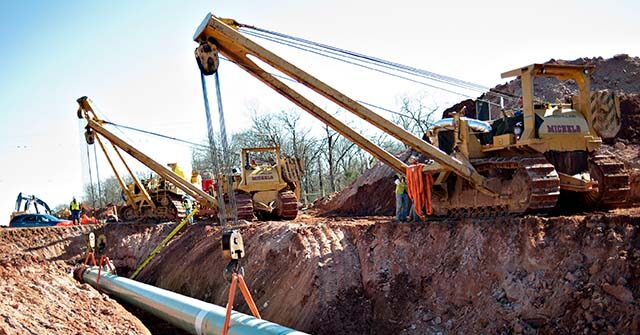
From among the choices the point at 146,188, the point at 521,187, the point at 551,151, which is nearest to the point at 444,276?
the point at 521,187

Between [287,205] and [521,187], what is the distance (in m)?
11.8

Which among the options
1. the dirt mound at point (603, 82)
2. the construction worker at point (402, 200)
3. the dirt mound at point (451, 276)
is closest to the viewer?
the dirt mound at point (451, 276)

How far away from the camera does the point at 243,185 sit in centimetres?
2236

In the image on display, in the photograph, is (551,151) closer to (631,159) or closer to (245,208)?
(631,159)

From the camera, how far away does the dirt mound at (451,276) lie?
27.9 ft

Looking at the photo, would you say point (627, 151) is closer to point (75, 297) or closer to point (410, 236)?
point (410, 236)

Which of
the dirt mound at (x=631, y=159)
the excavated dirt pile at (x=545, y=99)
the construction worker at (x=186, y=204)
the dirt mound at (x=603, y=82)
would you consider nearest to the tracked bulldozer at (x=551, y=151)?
the dirt mound at (x=631, y=159)

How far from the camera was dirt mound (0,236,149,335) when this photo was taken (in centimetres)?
806

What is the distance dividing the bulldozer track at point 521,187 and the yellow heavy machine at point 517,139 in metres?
0.02

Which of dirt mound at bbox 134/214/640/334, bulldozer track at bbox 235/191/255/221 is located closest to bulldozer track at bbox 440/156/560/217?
dirt mound at bbox 134/214/640/334

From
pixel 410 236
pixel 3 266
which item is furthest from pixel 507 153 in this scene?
pixel 3 266

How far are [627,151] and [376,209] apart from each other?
9.93 meters

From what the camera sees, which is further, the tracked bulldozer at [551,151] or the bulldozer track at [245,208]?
the bulldozer track at [245,208]

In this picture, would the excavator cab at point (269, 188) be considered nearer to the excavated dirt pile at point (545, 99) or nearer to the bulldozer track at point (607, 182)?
the excavated dirt pile at point (545, 99)
